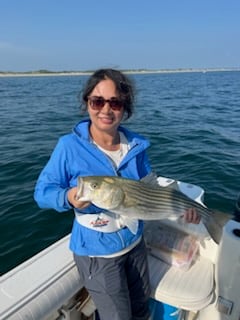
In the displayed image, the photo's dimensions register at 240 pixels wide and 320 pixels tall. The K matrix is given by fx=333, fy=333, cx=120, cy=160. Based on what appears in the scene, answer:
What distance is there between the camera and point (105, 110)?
2494mm

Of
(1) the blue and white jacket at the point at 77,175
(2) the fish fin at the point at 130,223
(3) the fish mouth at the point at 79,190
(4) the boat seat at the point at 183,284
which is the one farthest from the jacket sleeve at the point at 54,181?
(4) the boat seat at the point at 183,284

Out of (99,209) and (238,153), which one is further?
(238,153)

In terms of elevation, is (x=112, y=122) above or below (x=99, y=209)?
above

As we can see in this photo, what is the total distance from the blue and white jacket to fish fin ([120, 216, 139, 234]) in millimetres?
62

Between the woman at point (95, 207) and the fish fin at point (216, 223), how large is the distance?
611 mm

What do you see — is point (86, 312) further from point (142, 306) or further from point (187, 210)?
point (187, 210)

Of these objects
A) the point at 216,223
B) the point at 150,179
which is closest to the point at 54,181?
the point at 150,179

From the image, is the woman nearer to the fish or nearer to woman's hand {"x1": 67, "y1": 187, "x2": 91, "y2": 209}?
woman's hand {"x1": 67, "y1": 187, "x2": 91, "y2": 209}

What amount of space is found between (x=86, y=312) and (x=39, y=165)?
5760 millimetres

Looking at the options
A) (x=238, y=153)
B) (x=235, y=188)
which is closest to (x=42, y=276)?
(x=235, y=188)

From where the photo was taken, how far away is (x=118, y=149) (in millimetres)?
2686

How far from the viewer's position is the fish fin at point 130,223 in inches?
96.3

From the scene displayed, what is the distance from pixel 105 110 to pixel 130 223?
Answer: 2.82ft

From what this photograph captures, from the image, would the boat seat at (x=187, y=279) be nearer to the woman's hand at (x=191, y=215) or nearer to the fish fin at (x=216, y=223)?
the woman's hand at (x=191, y=215)
